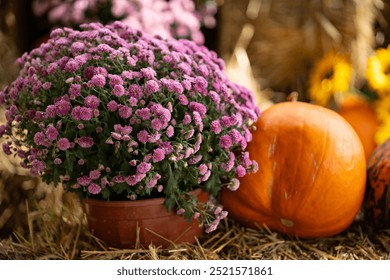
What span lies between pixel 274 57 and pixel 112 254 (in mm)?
1403

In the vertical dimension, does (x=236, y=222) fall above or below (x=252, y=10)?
below

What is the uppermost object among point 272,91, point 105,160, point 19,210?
point 105,160

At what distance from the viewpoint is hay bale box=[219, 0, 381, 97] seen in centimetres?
Result: 205

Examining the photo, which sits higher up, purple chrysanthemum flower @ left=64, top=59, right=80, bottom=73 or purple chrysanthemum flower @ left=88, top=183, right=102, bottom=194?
purple chrysanthemum flower @ left=64, top=59, right=80, bottom=73

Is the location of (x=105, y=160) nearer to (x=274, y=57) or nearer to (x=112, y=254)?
(x=112, y=254)

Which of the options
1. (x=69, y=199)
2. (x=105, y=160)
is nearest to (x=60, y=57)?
(x=105, y=160)

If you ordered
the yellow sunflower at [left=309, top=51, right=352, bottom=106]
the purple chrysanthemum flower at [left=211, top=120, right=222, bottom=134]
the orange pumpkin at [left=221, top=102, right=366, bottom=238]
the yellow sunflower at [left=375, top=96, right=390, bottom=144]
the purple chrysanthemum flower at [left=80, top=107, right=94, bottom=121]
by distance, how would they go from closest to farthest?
the purple chrysanthemum flower at [left=80, top=107, right=94, bottom=121]
the purple chrysanthemum flower at [left=211, top=120, right=222, bottom=134]
the orange pumpkin at [left=221, top=102, right=366, bottom=238]
the yellow sunflower at [left=375, top=96, right=390, bottom=144]
the yellow sunflower at [left=309, top=51, right=352, bottom=106]

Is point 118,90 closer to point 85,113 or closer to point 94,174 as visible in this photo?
point 85,113

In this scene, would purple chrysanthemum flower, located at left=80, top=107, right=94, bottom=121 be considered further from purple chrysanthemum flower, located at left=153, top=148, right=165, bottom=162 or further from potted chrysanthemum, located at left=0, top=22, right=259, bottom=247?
purple chrysanthemum flower, located at left=153, top=148, right=165, bottom=162

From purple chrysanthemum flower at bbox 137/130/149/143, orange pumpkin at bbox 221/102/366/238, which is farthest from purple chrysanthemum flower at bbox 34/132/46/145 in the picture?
orange pumpkin at bbox 221/102/366/238

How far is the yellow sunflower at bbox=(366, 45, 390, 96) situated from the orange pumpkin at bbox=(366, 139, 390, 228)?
45 centimetres

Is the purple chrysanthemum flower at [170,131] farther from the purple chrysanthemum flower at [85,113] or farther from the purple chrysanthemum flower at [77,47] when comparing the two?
the purple chrysanthemum flower at [77,47]

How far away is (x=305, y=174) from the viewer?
4.35ft

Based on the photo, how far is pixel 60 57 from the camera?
1282mm
